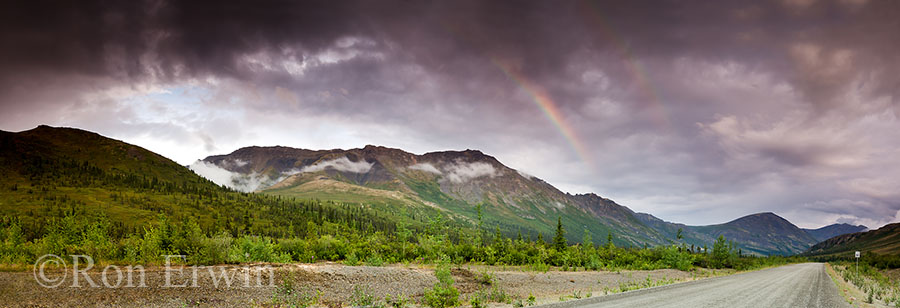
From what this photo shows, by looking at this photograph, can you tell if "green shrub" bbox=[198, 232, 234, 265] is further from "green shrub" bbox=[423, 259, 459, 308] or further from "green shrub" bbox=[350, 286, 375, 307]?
"green shrub" bbox=[423, 259, 459, 308]

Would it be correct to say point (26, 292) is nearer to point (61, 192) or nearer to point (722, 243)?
point (722, 243)

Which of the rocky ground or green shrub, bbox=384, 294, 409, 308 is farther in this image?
green shrub, bbox=384, 294, 409, 308

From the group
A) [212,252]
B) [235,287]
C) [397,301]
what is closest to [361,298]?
[397,301]

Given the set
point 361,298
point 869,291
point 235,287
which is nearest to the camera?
point 235,287

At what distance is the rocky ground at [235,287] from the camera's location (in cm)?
1120

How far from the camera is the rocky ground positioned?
36.8 feet

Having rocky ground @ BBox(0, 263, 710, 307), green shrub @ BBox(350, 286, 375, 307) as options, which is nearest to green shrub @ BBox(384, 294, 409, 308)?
rocky ground @ BBox(0, 263, 710, 307)

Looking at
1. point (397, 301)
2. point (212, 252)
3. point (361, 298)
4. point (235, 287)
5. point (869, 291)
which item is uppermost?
point (212, 252)

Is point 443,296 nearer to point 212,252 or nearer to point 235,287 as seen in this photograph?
point 235,287

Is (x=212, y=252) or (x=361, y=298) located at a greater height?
(x=212, y=252)

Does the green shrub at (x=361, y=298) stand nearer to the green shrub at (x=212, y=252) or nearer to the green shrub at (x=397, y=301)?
the green shrub at (x=397, y=301)

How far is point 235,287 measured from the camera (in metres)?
14.3

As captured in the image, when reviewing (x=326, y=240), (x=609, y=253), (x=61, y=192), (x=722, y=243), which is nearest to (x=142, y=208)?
(x=61, y=192)

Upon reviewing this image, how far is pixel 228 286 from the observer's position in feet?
46.4
